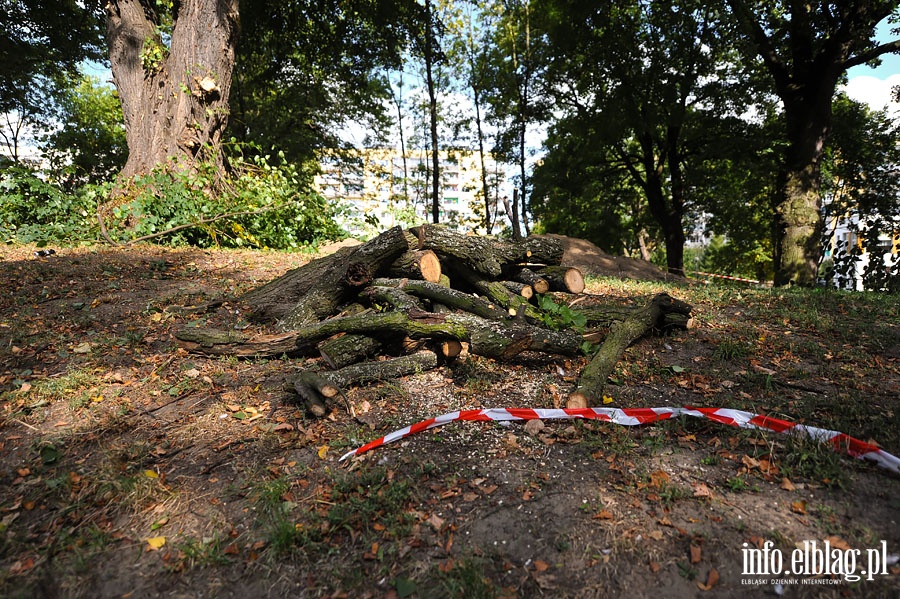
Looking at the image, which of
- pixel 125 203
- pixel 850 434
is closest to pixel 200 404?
pixel 850 434

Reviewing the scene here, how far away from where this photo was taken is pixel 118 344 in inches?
167

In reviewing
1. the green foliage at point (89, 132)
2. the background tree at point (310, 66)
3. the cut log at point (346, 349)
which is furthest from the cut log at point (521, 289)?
the green foliage at point (89, 132)

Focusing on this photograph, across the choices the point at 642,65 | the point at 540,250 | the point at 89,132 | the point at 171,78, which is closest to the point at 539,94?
the point at 642,65

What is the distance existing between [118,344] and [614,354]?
4.69m

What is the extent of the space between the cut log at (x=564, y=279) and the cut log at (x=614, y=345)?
695 millimetres

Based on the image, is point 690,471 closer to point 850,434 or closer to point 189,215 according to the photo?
point 850,434

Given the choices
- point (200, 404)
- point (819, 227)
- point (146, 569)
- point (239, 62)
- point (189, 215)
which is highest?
point (239, 62)

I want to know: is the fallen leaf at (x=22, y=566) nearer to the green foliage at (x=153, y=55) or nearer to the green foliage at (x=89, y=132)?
the green foliage at (x=153, y=55)

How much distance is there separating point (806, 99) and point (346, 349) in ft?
38.3

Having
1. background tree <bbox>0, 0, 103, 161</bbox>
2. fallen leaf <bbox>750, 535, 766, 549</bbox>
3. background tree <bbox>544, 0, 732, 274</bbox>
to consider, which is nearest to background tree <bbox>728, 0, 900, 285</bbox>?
background tree <bbox>544, 0, 732, 274</bbox>

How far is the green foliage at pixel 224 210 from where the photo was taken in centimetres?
821

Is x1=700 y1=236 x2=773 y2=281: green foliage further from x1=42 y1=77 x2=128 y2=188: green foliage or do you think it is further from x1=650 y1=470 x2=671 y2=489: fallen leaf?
x1=42 y1=77 x2=128 y2=188: green foliage

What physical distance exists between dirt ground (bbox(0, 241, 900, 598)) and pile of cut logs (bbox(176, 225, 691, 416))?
0.66ft

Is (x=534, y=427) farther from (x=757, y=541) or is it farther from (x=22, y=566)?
(x=22, y=566)
